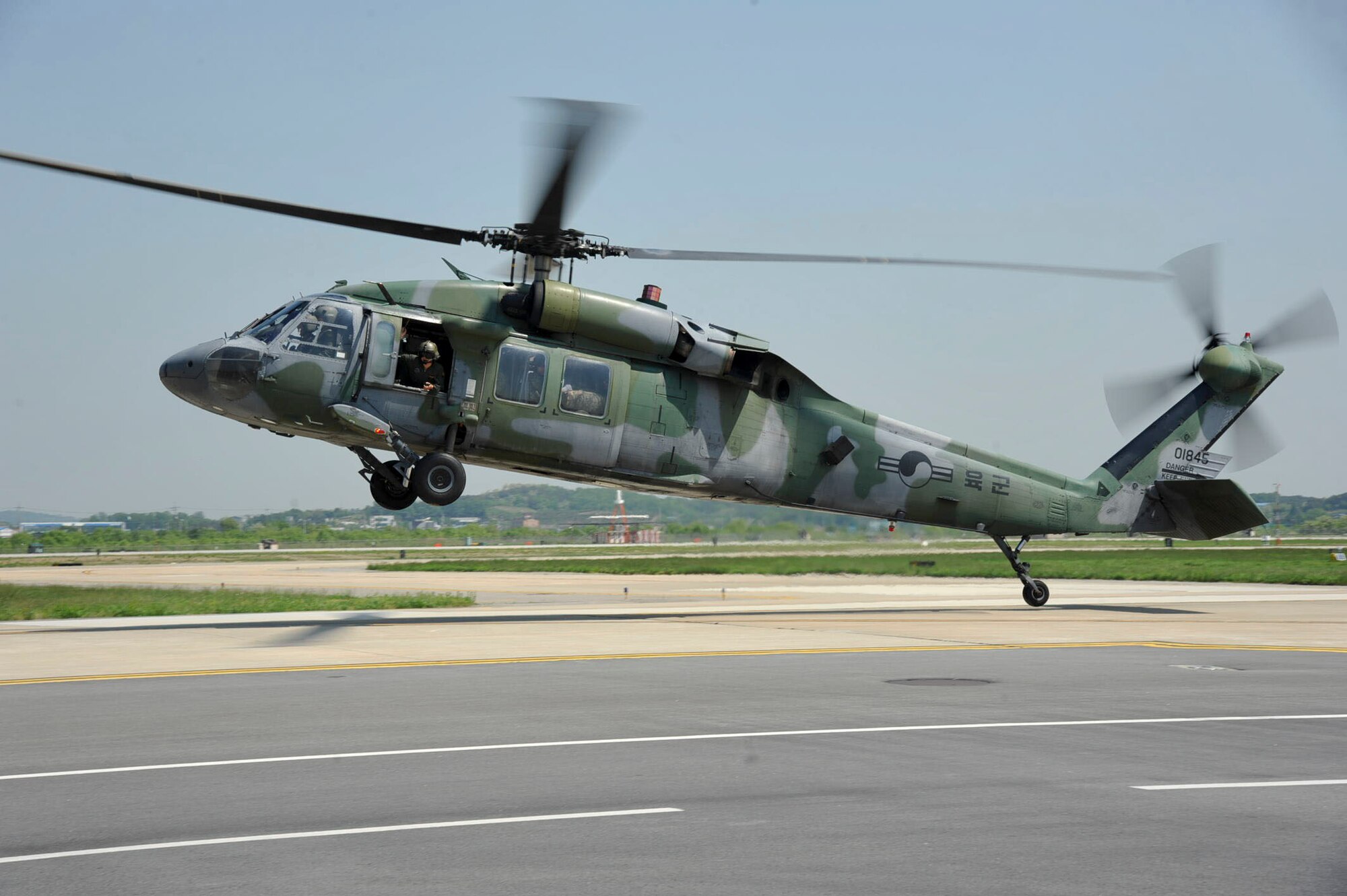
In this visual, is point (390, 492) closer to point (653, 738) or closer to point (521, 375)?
point (521, 375)

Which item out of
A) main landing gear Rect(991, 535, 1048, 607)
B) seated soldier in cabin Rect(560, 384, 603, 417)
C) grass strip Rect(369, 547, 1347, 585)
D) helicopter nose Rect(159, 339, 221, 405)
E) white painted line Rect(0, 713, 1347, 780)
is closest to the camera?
white painted line Rect(0, 713, 1347, 780)

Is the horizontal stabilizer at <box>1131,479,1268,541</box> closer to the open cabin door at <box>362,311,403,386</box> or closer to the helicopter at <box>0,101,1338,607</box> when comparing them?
the helicopter at <box>0,101,1338,607</box>

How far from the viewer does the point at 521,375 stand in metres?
20.3

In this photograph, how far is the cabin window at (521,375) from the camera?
2023cm

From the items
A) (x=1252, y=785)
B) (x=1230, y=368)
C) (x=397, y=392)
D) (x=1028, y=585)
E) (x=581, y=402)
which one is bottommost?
Answer: (x=1252, y=785)

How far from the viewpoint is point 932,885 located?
5.21 meters

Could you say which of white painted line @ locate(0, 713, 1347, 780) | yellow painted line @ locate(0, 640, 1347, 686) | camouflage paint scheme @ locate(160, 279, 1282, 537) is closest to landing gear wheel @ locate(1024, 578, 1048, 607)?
camouflage paint scheme @ locate(160, 279, 1282, 537)

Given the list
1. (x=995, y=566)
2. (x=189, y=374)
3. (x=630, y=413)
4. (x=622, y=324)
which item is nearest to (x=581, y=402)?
(x=630, y=413)

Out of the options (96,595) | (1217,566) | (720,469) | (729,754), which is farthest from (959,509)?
(1217,566)

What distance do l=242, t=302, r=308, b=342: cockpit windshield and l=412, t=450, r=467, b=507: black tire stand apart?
3020 mm

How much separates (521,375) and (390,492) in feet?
10.1

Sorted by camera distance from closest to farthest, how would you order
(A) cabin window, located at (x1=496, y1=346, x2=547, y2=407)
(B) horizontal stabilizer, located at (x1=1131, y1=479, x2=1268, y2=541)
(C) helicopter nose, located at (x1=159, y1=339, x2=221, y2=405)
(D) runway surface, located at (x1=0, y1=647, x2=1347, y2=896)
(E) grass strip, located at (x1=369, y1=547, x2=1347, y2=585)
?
1. (D) runway surface, located at (x1=0, y1=647, x2=1347, y2=896)
2. (C) helicopter nose, located at (x1=159, y1=339, x2=221, y2=405)
3. (A) cabin window, located at (x1=496, y1=346, x2=547, y2=407)
4. (B) horizontal stabilizer, located at (x1=1131, y1=479, x2=1268, y2=541)
5. (E) grass strip, located at (x1=369, y1=547, x2=1347, y2=585)

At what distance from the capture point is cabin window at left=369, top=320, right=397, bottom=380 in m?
19.4

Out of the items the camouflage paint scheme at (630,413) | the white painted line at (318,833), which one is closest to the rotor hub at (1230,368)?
the camouflage paint scheme at (630,413)
